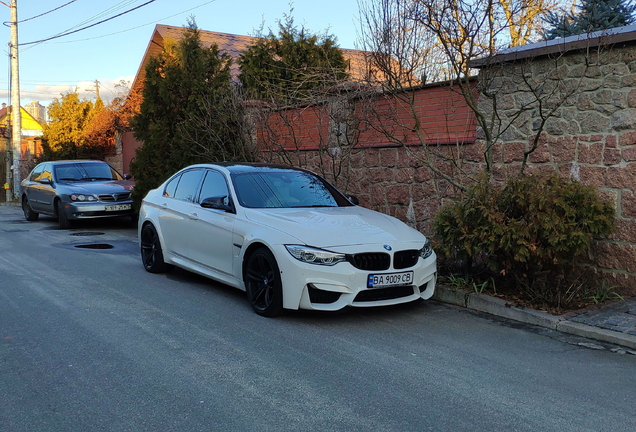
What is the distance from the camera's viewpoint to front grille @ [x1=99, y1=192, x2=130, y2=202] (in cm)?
1427

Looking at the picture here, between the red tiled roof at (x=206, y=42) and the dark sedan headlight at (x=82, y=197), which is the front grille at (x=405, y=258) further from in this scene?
the red tiled roof at (x=206, y=42)

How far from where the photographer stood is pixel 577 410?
3.99m

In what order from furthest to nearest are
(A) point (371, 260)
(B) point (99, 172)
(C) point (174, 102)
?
1. (B) point (99, 172)
2. (C) point (174, 102)
3. (A) point (371, 260)

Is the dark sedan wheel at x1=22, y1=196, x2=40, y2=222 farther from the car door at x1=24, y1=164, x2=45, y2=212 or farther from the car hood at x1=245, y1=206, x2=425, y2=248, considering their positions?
the car hood at x1=245, y1=206, x2=425, y2=248

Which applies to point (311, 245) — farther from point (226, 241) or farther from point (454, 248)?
point (454, 248)

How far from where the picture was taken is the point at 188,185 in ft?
26.5

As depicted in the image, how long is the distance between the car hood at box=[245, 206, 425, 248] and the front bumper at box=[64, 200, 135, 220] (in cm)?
852

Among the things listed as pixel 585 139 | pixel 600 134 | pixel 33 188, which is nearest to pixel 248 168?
pixel 585 139

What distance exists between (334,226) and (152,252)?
11.0ft

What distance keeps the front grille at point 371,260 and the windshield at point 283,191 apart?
1.44 metres

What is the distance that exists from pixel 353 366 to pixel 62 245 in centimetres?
827

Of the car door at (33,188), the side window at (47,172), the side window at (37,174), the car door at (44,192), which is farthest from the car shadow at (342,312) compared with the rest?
the side window at (37,174)

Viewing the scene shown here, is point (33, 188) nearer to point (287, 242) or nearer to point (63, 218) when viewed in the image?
point (63, 218)

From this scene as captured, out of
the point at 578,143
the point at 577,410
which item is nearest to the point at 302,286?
the point at 577,410
